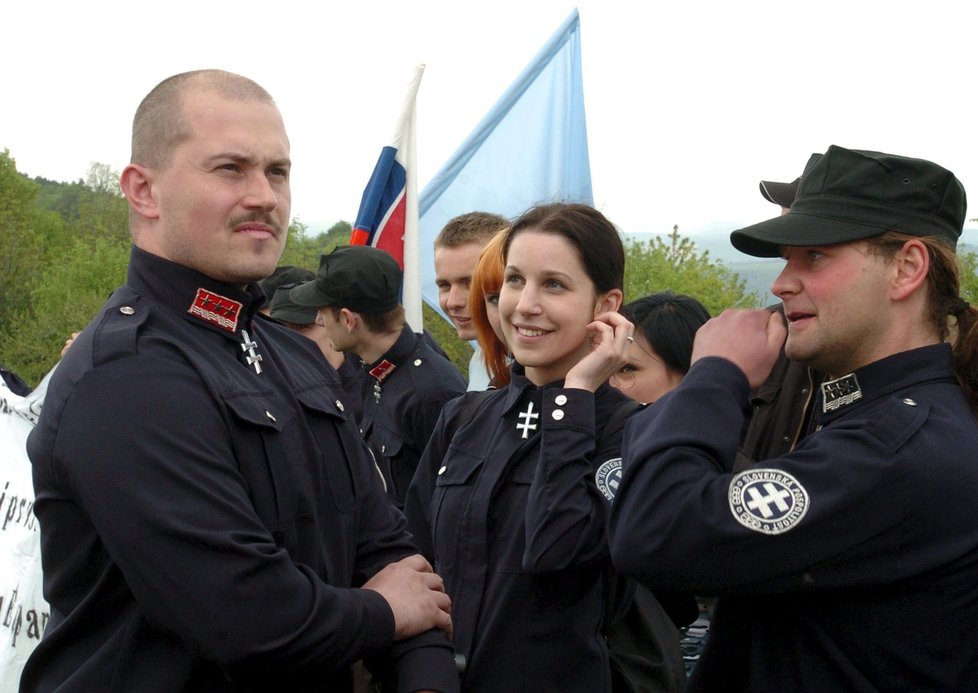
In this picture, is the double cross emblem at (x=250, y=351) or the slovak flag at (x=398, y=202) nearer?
the double cross emblem at (x=250, y=351)

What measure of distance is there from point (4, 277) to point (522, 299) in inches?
2057

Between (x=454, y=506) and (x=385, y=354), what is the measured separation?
2.33m

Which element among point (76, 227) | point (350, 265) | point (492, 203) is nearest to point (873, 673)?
point (350, 265)

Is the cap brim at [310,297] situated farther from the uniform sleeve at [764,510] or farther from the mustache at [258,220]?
the uniform sleeve at [764,510]

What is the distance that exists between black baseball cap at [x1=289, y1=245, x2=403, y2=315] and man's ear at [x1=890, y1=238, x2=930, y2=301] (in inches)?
139

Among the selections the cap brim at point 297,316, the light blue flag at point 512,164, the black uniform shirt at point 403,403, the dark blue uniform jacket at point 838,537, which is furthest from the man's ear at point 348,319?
the dark blue uniform jacket at point 838,537

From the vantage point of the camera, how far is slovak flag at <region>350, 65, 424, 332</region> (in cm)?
683

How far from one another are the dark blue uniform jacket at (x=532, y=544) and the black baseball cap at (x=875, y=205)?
901 mm

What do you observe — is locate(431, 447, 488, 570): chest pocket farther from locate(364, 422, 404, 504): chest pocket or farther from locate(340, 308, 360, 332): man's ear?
locate(340, 308, 360, 332): man's ear

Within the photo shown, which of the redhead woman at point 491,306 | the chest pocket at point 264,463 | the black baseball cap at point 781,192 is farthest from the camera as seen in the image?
the black baseball cap at point 781,192

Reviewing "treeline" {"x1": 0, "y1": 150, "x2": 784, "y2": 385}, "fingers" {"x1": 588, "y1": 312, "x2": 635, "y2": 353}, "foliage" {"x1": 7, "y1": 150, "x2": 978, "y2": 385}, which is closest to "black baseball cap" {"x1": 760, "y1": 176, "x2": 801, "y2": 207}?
"fingers" {"x1": 588, "y1": 312, "x2": 635, "y2": 353}

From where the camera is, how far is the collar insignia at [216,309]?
8.50 ft

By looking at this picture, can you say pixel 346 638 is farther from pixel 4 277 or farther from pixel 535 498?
pixel 4 277

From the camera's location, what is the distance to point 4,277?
50906 millimetres
